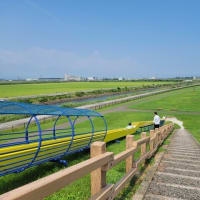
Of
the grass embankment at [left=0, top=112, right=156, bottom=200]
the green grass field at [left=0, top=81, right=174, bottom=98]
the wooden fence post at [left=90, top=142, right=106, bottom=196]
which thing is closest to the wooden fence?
the wooden fence post at [left=90, top=142, right=106, bottom=196]

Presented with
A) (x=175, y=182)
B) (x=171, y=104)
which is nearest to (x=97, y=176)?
(x=175, y=182)

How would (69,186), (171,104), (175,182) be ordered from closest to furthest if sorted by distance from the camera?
1. (175,182)
2. (69,186)
3. (171,104)

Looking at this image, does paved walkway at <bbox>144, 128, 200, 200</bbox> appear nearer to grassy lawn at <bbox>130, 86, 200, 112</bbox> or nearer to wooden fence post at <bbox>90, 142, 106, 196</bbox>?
wooden fence post at <bbox>90, 142, 106, 196</bbox>

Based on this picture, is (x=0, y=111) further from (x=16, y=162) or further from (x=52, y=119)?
(x=52, y=119)

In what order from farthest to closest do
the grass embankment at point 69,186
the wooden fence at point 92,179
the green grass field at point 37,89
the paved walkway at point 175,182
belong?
the green grass field at point 37,89, the grass embankment at point 69,186, the paved walkway at point 175,182, the wooden fence at point 92,179

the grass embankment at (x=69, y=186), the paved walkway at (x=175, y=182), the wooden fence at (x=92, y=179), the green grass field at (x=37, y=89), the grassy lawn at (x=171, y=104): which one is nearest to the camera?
the wooden fence at (x=92, y=179)

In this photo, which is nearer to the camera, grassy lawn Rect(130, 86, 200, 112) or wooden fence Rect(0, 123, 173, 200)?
wooden fence Rect(0, 123, 173, 200)

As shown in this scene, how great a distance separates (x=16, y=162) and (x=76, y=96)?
2252 inches

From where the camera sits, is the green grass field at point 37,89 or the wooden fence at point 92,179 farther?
the green grass field at point 37,89

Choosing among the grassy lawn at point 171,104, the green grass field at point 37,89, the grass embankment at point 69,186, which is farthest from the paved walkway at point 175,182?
the green grass field at point 37,89

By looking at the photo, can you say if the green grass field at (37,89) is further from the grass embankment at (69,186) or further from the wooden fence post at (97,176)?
the wooden fence post at (97,176)

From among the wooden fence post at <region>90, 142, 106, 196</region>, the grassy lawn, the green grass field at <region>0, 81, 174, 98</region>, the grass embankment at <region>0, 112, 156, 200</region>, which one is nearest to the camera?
the wooden fence post at <region>90, 142, 106, 196</region>

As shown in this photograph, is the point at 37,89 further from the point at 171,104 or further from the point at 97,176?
the point at 97,176

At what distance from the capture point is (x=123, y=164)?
5.62m
